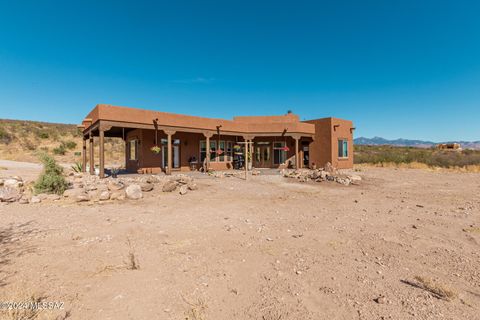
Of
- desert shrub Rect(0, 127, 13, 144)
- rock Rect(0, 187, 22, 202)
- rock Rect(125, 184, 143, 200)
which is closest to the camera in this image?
rock Rect(0, 187, 22, 202)

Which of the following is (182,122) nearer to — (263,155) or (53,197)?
(263,155)

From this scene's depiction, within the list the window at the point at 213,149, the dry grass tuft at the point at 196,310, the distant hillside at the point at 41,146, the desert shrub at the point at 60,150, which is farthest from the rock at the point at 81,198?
the desert shrub at the point at 60,150

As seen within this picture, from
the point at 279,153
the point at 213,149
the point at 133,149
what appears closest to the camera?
the point at 133,149

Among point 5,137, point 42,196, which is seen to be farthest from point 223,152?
point 5,137

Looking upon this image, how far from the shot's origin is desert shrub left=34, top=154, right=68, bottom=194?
29.6ft

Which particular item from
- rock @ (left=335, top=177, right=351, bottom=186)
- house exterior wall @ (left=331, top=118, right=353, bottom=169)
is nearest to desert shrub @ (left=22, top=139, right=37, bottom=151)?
house exterior wall @ (left=331, top=118, right=353, bottom=169)

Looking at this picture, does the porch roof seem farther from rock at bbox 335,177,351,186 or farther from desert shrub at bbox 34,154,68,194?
rock at bbox 335,177,351,186

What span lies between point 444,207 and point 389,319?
23.8 feet

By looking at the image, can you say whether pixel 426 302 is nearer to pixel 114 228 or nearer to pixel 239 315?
pixel 239 315

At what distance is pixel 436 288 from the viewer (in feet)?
9.67

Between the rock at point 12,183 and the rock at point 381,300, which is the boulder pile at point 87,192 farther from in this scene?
the rock at point 381,300

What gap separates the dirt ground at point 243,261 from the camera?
2684mm

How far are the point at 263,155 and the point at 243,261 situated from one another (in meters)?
17.8

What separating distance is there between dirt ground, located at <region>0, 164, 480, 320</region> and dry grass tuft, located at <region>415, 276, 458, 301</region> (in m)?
0.01
